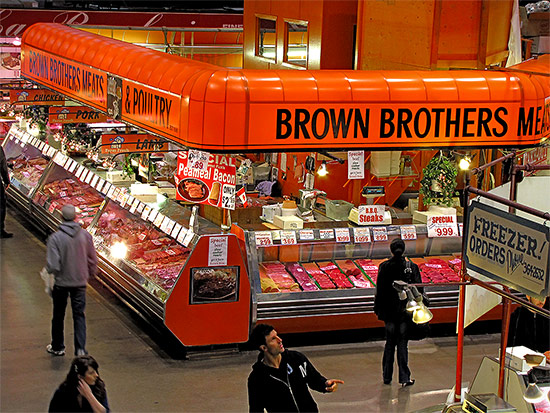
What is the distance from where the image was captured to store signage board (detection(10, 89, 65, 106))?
54.6 feet

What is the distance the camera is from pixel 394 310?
8.66m

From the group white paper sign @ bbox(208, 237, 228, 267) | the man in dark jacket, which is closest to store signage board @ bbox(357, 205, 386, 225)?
white paper sign @ bbox(208, 237, 228, 267)

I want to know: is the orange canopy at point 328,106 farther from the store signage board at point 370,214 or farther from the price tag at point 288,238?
the price tag at point 288,238

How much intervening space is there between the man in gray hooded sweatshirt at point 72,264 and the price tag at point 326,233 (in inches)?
102

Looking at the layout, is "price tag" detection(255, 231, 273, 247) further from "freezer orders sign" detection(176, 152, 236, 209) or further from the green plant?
the green plant

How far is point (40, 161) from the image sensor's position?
51.5 ft

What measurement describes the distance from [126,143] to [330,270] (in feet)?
18.4

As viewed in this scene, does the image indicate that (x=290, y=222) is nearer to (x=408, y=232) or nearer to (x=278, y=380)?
(x=408, y=232)

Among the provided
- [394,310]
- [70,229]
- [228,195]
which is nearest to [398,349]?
[394,310]

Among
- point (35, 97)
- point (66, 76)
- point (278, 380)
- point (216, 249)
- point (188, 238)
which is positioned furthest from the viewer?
point (35, 97)

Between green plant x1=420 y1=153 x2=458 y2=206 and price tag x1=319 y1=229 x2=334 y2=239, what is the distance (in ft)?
4.40

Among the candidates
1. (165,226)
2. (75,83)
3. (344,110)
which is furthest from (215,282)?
(75,83)

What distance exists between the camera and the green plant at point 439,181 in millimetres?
10516

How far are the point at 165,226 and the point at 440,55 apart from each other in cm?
403
